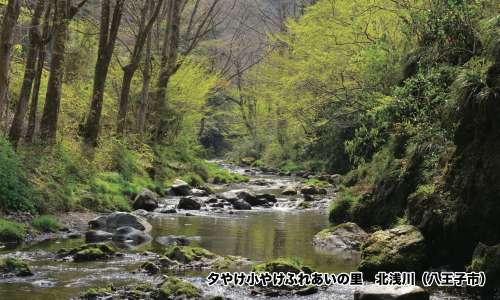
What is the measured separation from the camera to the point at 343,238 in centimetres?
1212

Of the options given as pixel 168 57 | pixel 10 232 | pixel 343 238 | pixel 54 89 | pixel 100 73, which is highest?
pixel 168 57

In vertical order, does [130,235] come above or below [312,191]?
below

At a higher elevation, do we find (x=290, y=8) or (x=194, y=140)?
(x=290, y=8)

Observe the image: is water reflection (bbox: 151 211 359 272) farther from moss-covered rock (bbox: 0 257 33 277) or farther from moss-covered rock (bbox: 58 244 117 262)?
moss-covered rock (bbox: 0 257 33 277)

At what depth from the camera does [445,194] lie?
9.80 m

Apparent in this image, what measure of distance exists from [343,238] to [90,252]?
16.5ft

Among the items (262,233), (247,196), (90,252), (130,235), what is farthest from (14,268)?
(247,196)

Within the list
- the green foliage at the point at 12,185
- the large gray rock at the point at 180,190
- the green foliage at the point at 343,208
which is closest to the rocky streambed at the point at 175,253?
the green foliage at the point at 343,208

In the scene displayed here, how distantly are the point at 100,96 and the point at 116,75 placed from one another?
8.06 m

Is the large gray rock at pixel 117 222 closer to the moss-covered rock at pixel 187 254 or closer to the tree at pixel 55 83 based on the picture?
the moss-covered rock at pixel 187 254

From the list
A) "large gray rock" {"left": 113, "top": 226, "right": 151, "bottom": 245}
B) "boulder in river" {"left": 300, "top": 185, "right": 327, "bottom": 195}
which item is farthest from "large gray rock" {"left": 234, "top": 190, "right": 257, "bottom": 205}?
"large gray rock" {"left": 113, "top": 226, "right": 151, "bottom": 245}

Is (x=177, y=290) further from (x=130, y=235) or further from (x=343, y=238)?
(x=343, y=238)

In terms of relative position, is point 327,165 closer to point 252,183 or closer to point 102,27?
point 252,183

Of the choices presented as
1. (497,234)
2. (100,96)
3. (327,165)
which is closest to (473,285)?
(497,234)
